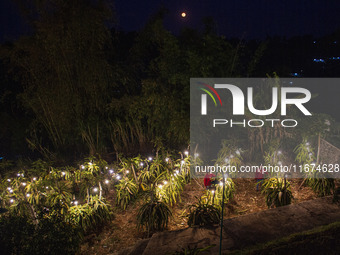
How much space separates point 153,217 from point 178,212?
A: 54 cm

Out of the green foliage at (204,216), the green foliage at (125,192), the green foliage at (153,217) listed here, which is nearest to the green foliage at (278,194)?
the green foliage at (204,216)

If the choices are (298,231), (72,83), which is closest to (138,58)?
(72,83)

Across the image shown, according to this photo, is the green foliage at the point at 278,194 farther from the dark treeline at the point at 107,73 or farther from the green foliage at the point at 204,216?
the dark treeline at the point at 107,73

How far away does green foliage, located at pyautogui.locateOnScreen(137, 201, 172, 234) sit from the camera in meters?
3.22

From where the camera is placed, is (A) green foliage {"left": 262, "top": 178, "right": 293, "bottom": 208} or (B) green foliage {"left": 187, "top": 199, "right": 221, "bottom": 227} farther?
(A) green foliage {"left": 262, "top": 178, "right": 293, "bottom": 208}

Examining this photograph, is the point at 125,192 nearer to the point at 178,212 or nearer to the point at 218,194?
the point at 178,212

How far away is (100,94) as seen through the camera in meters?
5.75

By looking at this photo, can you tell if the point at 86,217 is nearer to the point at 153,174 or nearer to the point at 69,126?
the point at 153,174

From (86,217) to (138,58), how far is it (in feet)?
12.4

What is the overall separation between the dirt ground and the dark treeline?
142cm

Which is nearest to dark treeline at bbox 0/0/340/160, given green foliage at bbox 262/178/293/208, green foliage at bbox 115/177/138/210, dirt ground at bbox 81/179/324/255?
green foliage at bbox 115/177/138/210

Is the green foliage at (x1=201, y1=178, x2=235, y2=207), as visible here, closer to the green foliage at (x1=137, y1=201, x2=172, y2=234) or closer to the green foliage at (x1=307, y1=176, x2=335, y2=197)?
the green foliage at (x1=137, y1=201, x2=172, y2=234)

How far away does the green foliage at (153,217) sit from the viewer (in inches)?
127

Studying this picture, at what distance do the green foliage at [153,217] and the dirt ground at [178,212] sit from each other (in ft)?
0.39
